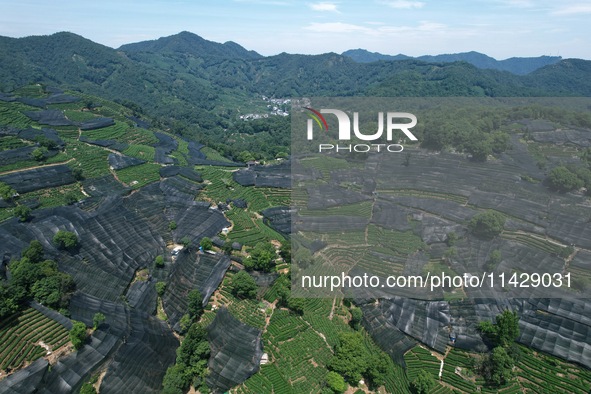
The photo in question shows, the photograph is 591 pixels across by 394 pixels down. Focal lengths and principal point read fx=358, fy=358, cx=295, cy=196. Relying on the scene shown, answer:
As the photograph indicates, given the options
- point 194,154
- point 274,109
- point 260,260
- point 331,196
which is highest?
point 274,109

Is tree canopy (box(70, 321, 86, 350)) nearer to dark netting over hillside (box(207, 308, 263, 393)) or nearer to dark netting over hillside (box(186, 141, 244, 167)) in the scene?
dark netting over hillside (box(207, 308, 263, 393))

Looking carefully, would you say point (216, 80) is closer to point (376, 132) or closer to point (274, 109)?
point (274, 109)

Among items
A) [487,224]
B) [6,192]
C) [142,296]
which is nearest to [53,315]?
[142,296]

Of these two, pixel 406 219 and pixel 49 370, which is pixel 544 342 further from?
pixel 49 370

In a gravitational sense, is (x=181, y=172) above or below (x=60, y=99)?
below

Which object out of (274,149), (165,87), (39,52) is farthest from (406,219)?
(39,52)
